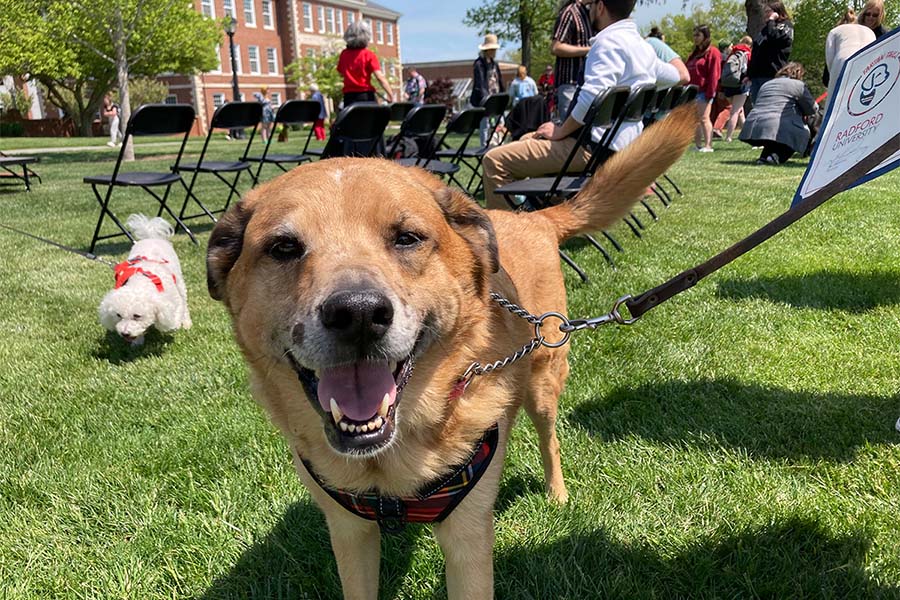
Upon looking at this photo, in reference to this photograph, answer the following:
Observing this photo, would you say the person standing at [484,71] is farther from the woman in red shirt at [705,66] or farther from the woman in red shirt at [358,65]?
the woman in red shirt at [705,66]

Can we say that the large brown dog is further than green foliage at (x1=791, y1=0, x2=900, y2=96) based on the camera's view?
No

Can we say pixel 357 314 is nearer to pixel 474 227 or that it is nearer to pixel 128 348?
pixel 474 227

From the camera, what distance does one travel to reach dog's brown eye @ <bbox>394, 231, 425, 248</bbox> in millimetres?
1864

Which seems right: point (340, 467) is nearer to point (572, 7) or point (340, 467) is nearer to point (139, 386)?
point (139, 386)

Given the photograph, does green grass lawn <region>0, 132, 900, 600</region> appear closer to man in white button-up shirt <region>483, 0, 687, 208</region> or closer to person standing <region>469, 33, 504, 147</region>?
man in white button-up shirt <region>483, 0, 687, 208</region>

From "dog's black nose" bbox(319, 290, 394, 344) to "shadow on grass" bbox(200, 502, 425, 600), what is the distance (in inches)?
46.4

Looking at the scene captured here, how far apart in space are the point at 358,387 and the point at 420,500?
0.43 meters

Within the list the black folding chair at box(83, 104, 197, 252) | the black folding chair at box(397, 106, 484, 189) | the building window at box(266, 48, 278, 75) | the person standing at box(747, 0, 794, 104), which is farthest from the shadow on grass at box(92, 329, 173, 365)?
the building window at box(266, 48, 278, 75)

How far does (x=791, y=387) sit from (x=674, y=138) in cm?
162

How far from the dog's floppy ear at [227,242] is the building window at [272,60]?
202 feet

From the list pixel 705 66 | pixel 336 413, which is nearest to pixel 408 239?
pixel 336 413

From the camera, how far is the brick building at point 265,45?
173 ft

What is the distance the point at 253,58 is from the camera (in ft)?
183

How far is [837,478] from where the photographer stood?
8.18 feet
